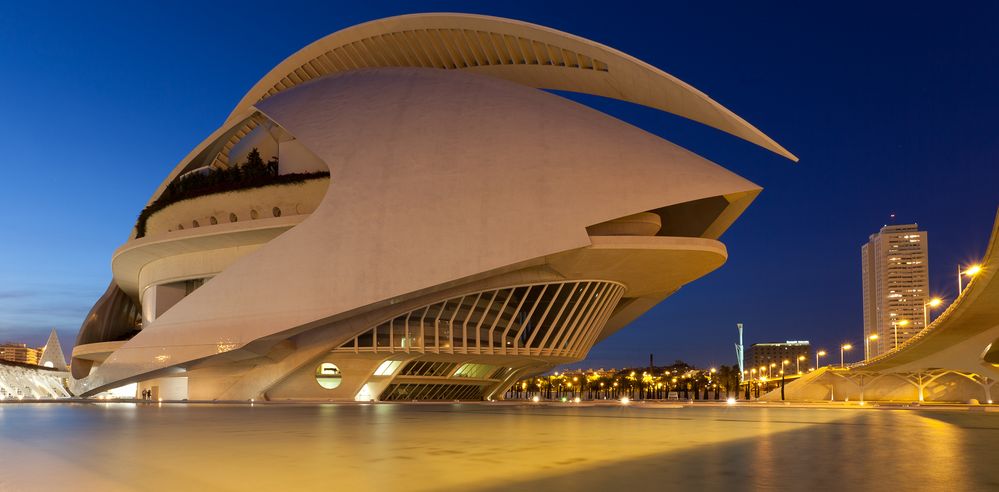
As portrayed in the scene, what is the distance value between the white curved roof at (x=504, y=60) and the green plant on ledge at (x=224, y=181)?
4938 mm

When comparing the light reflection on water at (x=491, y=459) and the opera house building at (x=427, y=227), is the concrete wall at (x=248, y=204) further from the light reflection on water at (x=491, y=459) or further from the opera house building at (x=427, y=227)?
the light reflection on water at (x=491, y=459)

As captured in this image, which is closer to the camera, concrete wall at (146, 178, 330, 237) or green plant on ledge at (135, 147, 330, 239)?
concrete wall at (146, 178, 330, 237)

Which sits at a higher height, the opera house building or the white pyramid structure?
the opera house building

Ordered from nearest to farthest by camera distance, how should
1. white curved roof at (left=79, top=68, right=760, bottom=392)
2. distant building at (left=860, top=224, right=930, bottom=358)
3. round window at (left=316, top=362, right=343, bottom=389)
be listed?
white curved roof at (left=79, top=68, right=760, bottom=392), round window at (left=316, top=362, right=343, bottom=389), distant building at (left=860, top=224, right=930, bottom=358)

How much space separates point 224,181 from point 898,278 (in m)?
164

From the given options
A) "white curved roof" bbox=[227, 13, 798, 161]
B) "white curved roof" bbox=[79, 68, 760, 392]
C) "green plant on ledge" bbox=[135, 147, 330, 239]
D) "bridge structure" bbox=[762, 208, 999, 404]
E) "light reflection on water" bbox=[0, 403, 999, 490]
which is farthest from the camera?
"green plant on ledge" bbox=[135, 147, 330, 239]

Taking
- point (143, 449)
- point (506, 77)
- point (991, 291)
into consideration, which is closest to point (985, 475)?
point (143, 449)

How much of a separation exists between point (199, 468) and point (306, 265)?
22503 millimetres

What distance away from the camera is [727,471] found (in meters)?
6.75

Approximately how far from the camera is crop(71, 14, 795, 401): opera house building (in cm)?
2855

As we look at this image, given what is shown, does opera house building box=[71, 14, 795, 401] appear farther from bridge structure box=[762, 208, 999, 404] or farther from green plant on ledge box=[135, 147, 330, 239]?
bridge structure box=[762, 208, 999, 404]

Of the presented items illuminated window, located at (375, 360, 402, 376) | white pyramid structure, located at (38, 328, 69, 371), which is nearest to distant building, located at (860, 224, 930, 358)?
white pyramid structure, located at (38, 328, 69, 371)

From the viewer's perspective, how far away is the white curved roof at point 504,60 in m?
29.9

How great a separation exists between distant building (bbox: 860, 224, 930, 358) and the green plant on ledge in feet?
509
